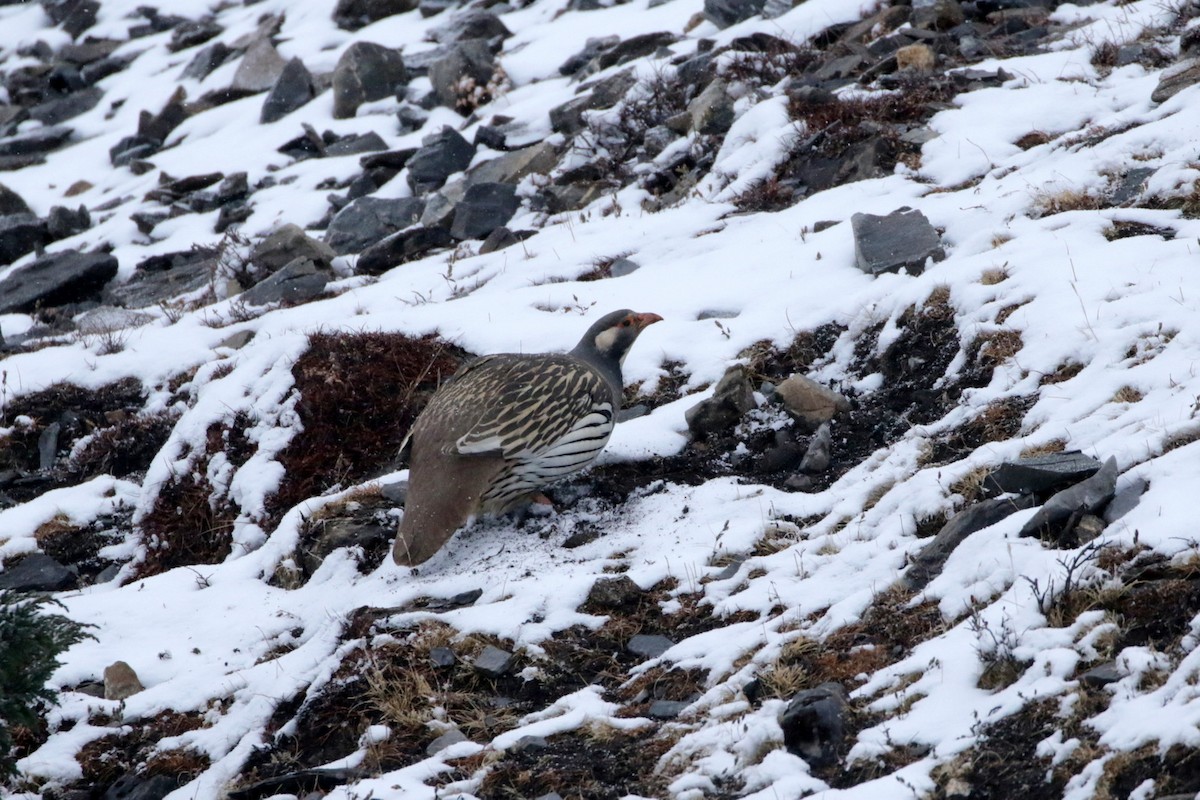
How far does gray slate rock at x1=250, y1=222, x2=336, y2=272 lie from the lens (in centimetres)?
1370

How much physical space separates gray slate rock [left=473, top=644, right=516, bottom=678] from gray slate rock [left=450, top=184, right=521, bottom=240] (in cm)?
823

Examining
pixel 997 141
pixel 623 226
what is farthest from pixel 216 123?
pixel 997 141

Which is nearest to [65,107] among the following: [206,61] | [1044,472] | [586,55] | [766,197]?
[206,61]

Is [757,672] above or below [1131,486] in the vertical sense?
below

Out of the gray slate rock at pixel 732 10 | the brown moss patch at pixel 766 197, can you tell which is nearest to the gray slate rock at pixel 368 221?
the brown moss patch at pixel 766 197

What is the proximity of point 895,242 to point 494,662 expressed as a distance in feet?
16.3

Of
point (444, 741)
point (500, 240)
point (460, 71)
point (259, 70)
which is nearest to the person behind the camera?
point (444, 741)

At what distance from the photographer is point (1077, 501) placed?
5.03 meters


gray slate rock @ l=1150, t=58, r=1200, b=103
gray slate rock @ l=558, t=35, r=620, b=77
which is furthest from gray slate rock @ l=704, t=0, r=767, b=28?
gray slate rock @ l=1150, t=58, r=1200, b=103

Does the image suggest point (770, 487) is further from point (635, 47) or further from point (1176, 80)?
point (635, 47)

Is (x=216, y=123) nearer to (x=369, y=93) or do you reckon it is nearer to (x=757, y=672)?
(x=369, y=93)

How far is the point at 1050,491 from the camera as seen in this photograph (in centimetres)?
542

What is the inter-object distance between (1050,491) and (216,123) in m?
18.6

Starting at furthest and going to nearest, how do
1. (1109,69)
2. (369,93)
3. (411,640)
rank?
(369,93) < (1109,69) < (411,640)
